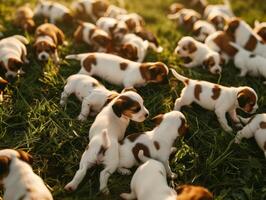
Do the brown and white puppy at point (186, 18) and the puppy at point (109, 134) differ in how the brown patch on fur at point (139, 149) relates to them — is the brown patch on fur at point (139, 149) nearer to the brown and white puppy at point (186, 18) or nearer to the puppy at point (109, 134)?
the puppy at point (109, 134)

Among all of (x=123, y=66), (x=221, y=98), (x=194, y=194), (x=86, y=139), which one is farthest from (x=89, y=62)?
(x=194, y=194)

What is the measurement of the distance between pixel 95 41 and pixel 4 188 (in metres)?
4.25

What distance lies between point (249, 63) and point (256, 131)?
2219 millimetres

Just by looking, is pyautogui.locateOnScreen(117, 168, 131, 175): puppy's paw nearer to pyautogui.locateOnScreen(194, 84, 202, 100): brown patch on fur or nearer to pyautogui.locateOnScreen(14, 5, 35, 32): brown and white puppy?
pyautogui.locateOnScreen(194, 84, 202, 100): brown patch on fur

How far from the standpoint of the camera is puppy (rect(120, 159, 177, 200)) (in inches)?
210

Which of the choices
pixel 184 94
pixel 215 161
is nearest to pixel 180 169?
pixel 215 161

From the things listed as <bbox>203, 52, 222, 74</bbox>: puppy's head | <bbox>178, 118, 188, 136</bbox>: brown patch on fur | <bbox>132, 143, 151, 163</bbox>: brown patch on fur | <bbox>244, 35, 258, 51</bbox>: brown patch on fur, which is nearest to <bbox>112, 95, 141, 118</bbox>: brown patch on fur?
<bbox>132, 143, 151, 163</bbox>: brown patch on fur

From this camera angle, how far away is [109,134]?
621 cm

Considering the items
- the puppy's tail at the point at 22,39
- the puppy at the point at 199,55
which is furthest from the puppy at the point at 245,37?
the puppy's tail at the point at 22,39

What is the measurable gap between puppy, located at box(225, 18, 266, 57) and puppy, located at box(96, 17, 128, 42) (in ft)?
7.66

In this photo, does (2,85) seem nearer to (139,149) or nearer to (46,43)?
(46,43)

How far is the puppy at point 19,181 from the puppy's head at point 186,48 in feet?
14.8

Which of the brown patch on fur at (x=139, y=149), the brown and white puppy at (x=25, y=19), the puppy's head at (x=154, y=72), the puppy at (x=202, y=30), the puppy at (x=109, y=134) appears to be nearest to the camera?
the puppy at (x=109, y=134)

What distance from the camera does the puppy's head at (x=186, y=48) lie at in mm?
8844
